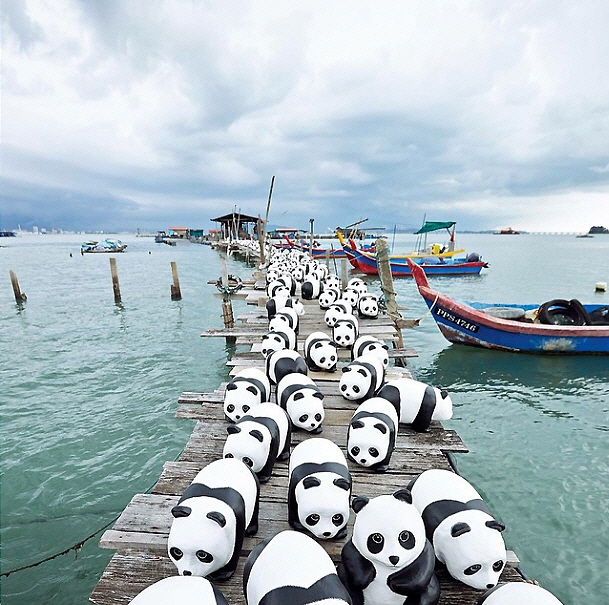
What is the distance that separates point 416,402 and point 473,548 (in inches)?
93.1

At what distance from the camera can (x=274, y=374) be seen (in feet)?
21.5

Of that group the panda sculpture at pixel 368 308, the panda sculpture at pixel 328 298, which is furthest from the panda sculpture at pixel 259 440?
the panda sculpture at pixel 328 298

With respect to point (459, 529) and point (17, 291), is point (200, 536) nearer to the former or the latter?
point (459, 529)

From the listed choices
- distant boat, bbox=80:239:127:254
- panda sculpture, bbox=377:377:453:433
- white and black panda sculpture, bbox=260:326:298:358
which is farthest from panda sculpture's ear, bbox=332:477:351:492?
distant boat, bbox=80:239:127:254

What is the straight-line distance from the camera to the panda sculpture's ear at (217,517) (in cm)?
281

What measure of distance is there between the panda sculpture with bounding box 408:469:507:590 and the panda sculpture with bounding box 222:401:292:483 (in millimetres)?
1705

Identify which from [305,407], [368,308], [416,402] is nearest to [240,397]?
[305,407]

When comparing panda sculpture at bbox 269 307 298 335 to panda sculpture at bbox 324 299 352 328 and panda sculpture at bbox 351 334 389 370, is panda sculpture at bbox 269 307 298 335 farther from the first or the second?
panda sculpture at bbox 351 334 389 370

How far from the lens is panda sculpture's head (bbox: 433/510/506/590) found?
2812 mm

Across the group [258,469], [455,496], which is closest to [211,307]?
[258,469]

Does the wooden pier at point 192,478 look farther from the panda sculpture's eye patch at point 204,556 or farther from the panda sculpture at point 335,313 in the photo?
the panda sculpture at point 335,313

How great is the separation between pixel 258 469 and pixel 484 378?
9.57 meters

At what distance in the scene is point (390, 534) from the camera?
8.16 feet

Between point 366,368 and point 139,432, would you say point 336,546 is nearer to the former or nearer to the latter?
point 366,368
